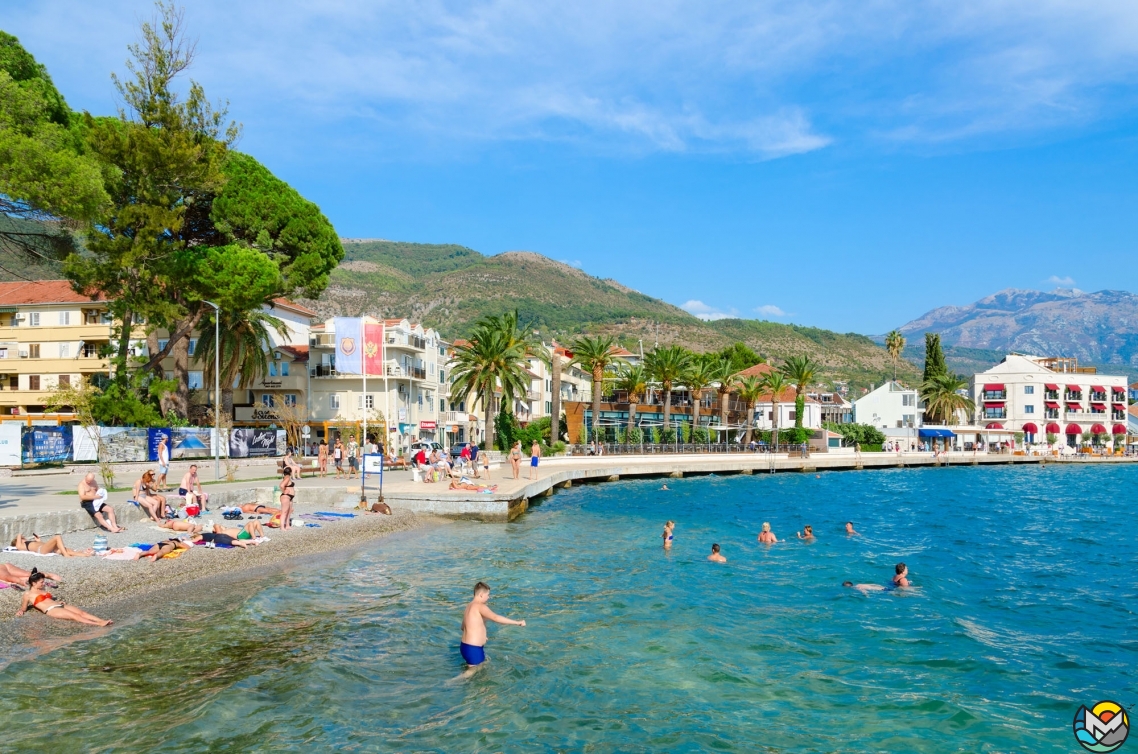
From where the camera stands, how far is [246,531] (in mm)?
21875

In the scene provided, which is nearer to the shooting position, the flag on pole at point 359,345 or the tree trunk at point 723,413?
the flag on pole at point 359,345

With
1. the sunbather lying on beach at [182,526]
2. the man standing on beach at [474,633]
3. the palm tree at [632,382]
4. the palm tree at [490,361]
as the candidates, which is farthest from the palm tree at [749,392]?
the man standing on beach at [474,633]

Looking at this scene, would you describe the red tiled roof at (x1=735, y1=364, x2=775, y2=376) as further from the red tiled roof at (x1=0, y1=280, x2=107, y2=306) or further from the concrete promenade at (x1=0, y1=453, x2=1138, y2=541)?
the red tiled roof at (x1=0, y1=280, x2=107, y2=306)

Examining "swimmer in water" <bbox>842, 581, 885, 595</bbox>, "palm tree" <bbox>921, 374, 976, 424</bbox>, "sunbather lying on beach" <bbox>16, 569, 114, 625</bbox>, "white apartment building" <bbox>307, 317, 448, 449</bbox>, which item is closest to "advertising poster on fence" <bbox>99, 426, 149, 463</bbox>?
"white apartment building" <bbox>307, 317, 448, 449</bbox>

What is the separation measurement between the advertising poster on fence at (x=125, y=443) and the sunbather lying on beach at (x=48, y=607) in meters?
Answer: 29.8

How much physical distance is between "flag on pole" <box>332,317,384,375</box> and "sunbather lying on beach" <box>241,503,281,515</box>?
5.41 metres

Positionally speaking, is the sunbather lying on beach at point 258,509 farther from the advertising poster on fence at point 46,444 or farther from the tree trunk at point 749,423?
the tree trunk at point 749,423

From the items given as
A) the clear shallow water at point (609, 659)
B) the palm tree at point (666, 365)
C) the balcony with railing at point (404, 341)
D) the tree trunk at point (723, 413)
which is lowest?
the clear shallow water at point (609, 659)

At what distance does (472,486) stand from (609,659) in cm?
1922

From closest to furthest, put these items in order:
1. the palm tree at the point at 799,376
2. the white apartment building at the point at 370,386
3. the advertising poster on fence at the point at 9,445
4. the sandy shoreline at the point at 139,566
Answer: the sandy shoreline at the point at 139,566 < the advertising poster on fence at the point at 9,445 < the white apartment building at the point at 370,386 < the palm tree at the point at 799,376

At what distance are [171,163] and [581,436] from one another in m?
41.3

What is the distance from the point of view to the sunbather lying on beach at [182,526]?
21.2 metres

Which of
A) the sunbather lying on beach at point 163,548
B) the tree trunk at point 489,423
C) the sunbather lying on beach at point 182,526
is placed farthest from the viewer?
the tree trunk at point 489,423

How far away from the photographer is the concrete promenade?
795 inches
